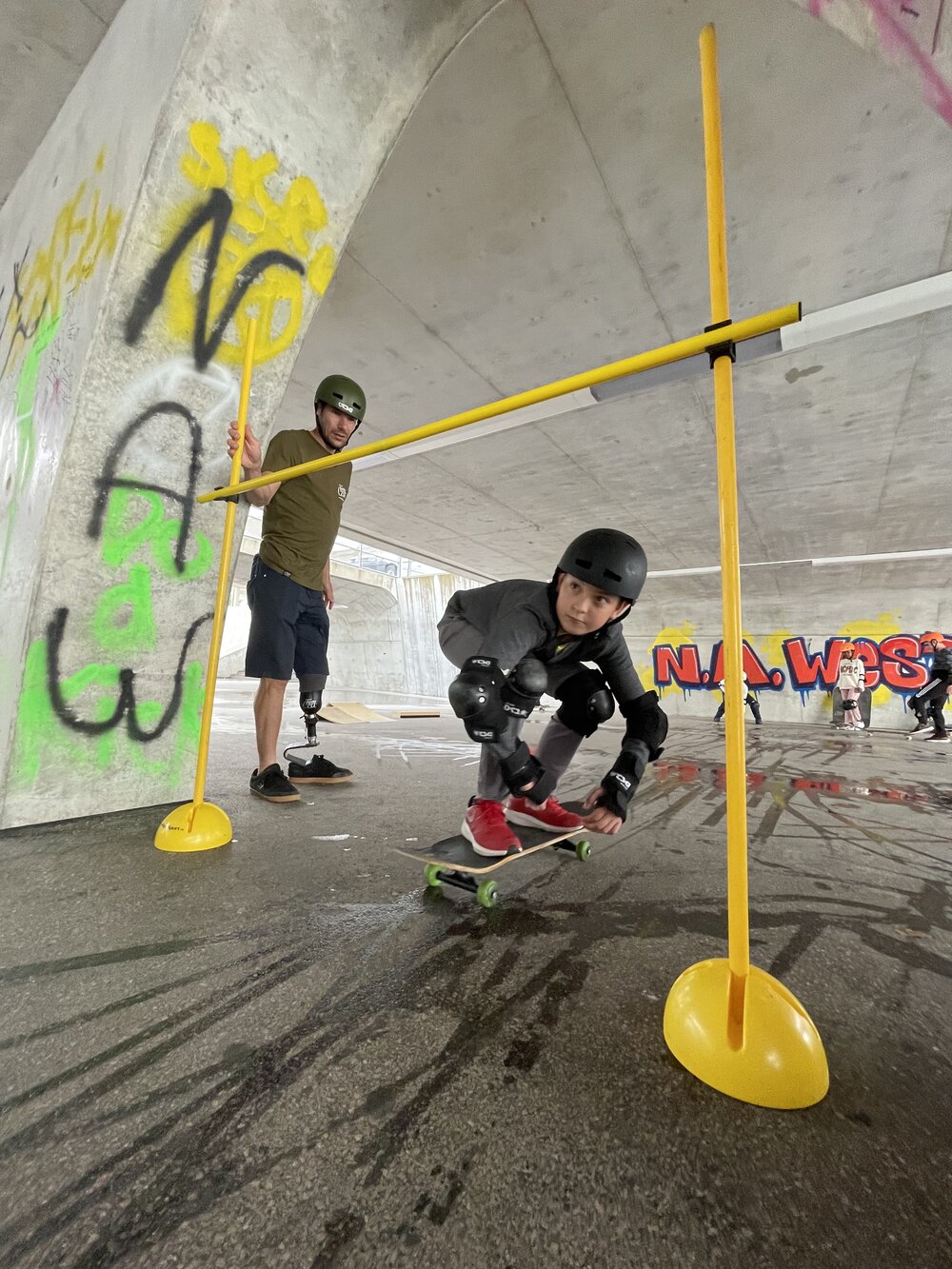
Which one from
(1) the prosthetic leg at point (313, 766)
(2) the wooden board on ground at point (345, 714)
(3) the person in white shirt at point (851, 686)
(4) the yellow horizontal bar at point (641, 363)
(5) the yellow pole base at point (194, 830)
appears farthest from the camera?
(3) the person in white shirt at point (851, 686)

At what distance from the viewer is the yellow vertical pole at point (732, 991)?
805mm

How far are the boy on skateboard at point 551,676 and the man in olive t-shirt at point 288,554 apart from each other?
0.97 metres

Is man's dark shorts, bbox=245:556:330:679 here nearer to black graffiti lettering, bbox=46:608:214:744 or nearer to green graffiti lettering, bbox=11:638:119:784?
black graffiti lettering, bbox=46:608:214:744

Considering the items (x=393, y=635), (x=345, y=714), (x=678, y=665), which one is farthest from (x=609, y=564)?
(x=393, y=635)

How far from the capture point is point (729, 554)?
0.96 m

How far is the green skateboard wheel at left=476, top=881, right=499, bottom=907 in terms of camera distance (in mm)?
1465

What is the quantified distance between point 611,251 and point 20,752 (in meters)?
4.61

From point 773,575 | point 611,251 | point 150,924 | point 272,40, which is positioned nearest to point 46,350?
point 272,40

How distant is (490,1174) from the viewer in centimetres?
65

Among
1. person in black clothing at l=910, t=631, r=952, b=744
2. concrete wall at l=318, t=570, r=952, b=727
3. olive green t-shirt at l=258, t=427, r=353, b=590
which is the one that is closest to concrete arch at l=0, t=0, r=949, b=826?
olive green t-shirt at l=258, t=427, r=353, b=590

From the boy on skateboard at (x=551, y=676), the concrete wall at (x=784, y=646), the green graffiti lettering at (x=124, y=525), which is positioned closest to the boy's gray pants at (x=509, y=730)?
the boy on skateboard at (x=551, y=676)

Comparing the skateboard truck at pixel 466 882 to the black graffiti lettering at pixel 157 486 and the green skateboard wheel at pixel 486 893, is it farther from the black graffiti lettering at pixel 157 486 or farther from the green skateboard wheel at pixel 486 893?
the black graffiti lettering at pixel 157 486

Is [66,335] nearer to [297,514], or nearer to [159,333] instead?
[159,333]

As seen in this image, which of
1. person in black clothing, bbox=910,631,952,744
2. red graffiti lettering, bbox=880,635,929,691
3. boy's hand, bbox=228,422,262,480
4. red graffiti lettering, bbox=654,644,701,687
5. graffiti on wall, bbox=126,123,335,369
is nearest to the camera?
graffiti on wall, bbox=126,123,335,369
